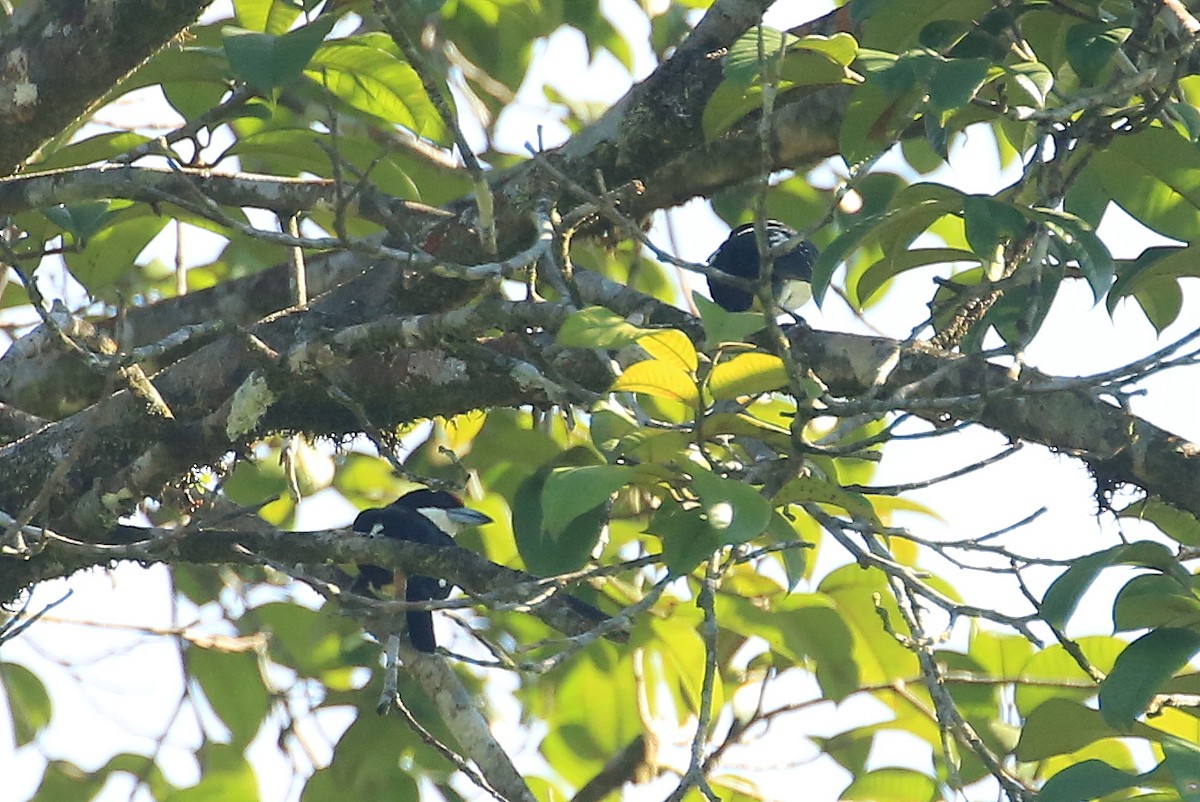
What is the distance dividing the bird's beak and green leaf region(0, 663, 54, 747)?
101cm

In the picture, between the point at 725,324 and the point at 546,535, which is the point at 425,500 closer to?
the point at 546,535

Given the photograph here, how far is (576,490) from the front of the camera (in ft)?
4.89

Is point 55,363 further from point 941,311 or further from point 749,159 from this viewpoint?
point 941,311

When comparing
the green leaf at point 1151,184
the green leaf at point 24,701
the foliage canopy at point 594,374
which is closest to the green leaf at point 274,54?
the foliage canopy at point 594,374

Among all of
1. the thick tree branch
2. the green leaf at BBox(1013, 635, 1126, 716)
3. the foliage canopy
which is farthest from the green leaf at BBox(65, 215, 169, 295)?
the green leaf at BBox(1013, 635, 1126, 716)

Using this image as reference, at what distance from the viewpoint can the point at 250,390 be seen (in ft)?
7.94

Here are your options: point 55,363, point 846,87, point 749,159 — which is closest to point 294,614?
point 55,363

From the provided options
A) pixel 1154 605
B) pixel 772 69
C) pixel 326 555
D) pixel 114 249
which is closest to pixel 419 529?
pixel 326 555

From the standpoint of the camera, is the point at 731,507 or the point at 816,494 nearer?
the point at 731,507

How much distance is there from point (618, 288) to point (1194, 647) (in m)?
1.08

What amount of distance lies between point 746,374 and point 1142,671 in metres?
0.59

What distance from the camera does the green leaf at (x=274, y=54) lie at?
1949 mm

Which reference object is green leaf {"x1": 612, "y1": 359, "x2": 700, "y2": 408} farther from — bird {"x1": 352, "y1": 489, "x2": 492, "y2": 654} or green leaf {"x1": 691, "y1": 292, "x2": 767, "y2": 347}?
bird {"x1": 352, "y1": 489, "x2": 492, "y2": 654}

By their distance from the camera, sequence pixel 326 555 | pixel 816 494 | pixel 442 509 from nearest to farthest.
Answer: pixel 816 494
pixel 326 555
pixel 442 509
